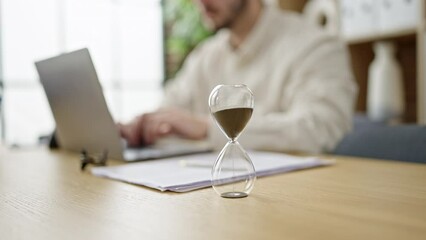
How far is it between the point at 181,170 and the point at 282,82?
0.78m

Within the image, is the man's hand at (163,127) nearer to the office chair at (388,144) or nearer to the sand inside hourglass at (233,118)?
the office chair at (388,144)

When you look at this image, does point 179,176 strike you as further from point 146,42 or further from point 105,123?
point 146,42

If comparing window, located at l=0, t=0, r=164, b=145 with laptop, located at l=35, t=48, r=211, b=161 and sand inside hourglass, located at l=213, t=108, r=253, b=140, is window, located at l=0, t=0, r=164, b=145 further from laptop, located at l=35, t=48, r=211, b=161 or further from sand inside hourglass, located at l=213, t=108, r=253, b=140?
sand inside hourglass, located at l=213, t=108, r=253, b=140

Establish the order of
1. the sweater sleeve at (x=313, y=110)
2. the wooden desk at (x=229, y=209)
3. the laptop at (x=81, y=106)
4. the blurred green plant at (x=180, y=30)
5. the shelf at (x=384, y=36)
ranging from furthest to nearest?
the blurred green plant at (x=180, y=30) → the shelf at (x=384, y=36) → the sweater sleeve at (x=313, y=110) → the laptop at (x=81, y=106) → the wooden desk at (x=229, y=209)

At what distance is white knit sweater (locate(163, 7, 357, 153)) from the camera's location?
1143mm

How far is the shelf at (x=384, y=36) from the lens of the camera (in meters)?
2.13

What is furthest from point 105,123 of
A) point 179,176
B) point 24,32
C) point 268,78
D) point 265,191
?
point 24,32

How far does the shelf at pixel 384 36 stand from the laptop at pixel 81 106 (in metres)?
1.40

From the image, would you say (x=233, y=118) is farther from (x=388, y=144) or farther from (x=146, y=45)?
(x=146, y=45)

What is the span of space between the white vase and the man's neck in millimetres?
831

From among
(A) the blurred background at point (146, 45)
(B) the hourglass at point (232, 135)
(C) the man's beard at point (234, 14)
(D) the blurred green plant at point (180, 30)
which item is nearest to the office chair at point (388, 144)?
(B) the hourglass at point (232, 135)

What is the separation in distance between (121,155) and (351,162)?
1.49 feet

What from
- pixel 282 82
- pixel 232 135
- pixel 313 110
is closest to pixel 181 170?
pixel 232 135

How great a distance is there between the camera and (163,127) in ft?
3.97
